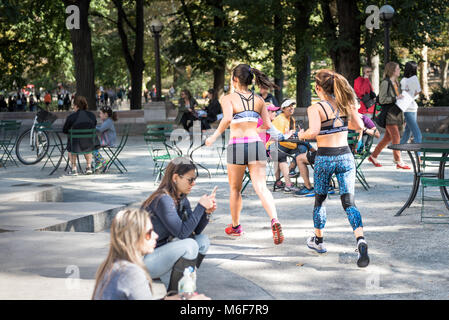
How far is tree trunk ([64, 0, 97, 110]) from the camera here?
24703mm

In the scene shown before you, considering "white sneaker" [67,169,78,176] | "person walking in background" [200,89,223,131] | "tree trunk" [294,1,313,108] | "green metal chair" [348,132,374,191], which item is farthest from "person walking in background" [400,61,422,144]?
"tree trunk" [294,1,313,108]

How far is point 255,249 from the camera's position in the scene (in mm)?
7473

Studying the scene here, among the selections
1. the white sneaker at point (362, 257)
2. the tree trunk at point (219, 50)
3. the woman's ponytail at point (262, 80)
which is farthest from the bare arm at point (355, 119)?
the tree trunk at point (219, 50)

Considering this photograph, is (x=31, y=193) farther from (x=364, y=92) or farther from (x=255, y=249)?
(x=364, y=92)

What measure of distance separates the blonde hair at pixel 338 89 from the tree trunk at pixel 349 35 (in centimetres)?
1594

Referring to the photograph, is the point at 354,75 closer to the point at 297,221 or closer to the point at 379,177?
the point at 379,177

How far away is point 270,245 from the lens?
7.65 m

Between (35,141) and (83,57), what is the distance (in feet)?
31.5

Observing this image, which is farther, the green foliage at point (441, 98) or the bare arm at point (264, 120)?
the green foliage at point (441, 98)

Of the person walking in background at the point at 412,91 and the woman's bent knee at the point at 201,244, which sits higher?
the person walking in background at the point at 412,91

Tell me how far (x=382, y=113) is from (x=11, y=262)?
349 inches

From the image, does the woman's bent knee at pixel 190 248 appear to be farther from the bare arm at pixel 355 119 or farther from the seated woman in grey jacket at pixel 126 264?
the bare arm at pixel 355 119

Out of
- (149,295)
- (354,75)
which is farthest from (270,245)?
(354,75)

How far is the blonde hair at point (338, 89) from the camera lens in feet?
22.0
